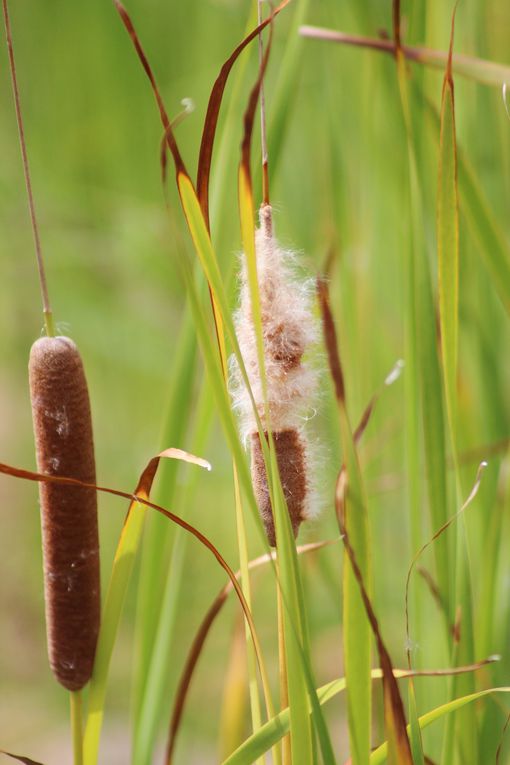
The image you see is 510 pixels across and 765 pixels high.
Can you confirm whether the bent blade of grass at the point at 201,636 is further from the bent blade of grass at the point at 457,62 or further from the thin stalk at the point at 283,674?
the bent blade of grass at the point at 457,62

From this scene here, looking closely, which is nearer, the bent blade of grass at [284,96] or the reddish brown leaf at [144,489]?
the reddish brown leaf at [144,489]

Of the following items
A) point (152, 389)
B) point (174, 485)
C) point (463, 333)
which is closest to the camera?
point (174, 485)

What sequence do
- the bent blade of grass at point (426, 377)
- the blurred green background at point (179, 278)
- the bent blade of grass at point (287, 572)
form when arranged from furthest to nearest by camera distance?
the blurred green background at point (179, 278)
the bent blade of grass at point (426, 377)
the bent blade of grass at point (287, 572)

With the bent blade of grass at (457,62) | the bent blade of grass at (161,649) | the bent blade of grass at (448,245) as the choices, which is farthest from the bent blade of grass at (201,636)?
the bent blade of grass at (457,62)

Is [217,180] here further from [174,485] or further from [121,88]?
[121,88]

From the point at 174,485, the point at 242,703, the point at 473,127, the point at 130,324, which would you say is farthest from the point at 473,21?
the point at 130,324

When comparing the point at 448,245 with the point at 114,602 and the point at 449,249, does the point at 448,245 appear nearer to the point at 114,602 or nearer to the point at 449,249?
the point at 449,249

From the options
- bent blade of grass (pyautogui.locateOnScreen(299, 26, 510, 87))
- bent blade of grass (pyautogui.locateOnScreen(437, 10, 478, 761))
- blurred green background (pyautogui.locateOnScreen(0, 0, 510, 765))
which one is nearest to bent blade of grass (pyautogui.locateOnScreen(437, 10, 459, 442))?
bent blade of grass (pyautogui.locateOnScreen(437, 10, 478, 761))

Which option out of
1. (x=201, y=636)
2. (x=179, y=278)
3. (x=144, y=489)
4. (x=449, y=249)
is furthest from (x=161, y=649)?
(x=179, y=278)

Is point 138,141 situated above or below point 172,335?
above

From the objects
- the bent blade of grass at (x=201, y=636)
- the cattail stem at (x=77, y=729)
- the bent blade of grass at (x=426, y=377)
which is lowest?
the cattail stem at (x=77, y=729)
